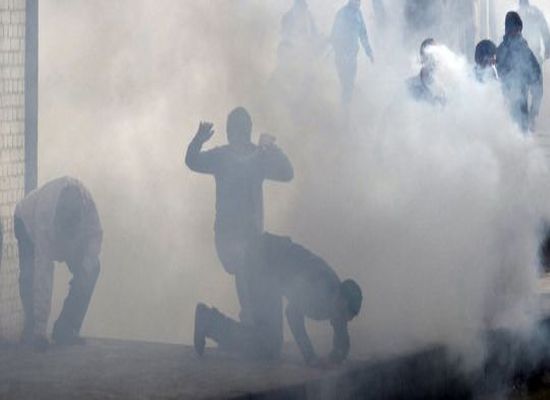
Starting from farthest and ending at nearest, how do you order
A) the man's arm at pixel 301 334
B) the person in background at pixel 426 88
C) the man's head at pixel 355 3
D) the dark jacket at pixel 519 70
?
the man's head at pixel 355 3, the dark jacket at pixel 519 70, the person in background at pixel 426 88, the man's arm at pixel 301 334

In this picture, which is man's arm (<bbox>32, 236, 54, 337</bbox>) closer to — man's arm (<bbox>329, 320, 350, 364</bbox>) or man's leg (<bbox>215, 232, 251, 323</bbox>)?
man's leg (<bbox>215, 232, 251, 323</bbox>)

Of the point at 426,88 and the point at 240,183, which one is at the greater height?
the point at 426,88

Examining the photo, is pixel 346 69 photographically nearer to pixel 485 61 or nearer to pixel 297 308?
pixel 485 61

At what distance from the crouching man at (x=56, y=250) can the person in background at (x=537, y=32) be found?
11.5m

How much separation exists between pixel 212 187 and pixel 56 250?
2.26 meters

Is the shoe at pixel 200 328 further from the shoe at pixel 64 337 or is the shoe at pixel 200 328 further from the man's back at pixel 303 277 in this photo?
the shoe at pixel 64 337

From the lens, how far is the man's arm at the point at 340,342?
949 cm

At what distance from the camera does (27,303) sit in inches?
396

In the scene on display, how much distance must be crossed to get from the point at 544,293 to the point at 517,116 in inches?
48.1

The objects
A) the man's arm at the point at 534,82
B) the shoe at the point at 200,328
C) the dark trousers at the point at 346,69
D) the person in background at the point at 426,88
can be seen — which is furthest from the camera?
the man's arm at the point at 534,82

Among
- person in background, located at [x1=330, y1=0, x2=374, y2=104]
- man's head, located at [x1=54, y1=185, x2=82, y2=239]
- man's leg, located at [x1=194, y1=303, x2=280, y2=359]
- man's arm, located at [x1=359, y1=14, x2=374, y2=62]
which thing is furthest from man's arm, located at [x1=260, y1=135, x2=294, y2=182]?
man's arm, located at [x1=359, y1=14, x2=374, y2=62]

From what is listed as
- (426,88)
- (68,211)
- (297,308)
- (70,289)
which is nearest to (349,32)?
(426,88)

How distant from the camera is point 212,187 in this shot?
1218cm

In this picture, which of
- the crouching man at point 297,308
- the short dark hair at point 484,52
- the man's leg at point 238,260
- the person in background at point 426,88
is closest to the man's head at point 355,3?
the person in background at point 426,88
